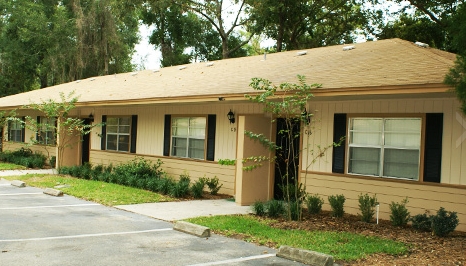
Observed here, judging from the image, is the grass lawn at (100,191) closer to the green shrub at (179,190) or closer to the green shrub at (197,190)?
the green shrub at (179,190)

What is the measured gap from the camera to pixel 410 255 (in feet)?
21.4

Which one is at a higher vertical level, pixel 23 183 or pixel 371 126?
pixel 371 126

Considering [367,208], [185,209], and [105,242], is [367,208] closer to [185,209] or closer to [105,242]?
[185,209]

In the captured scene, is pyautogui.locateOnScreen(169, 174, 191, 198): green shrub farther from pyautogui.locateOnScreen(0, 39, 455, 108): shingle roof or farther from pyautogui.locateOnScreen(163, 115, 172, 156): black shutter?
pyautogui.locateOnScreen(163, 115, 172, 156): black shutter

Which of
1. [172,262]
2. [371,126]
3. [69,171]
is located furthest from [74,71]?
[172,262]

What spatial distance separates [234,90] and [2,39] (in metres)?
31.2

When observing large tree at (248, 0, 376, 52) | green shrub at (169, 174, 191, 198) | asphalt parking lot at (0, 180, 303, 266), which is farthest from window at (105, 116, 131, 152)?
large tree at (248, 0, 376, 52)

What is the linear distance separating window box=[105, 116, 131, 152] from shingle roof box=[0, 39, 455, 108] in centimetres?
101

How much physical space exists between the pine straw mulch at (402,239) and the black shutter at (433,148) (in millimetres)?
1086

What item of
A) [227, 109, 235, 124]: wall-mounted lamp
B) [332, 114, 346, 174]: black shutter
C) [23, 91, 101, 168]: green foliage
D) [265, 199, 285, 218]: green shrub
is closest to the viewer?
[265, 199, 285, 218]: green shrub

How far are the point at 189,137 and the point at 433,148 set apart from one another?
23.7ft

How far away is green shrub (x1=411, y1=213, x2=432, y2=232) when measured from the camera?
827 cm

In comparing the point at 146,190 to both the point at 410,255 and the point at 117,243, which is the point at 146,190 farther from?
the point at 410,255

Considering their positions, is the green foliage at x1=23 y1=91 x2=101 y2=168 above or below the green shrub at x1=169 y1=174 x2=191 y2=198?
above
